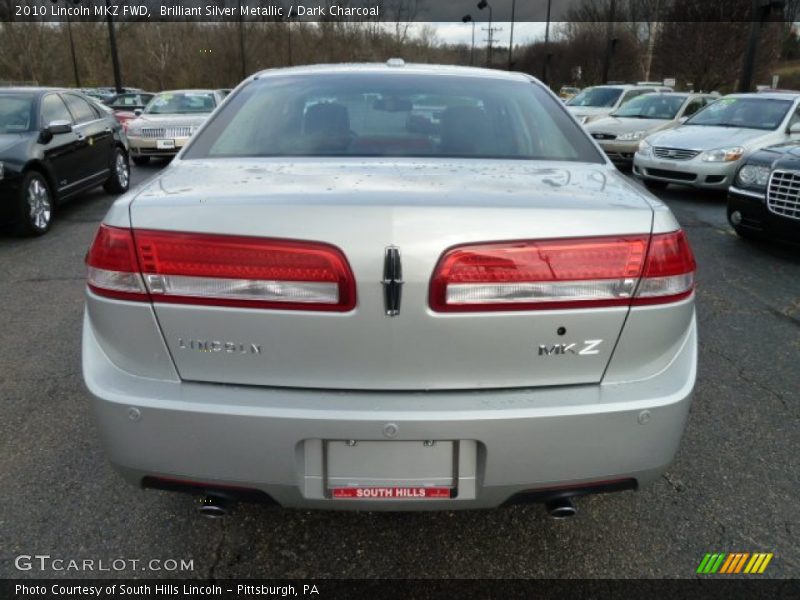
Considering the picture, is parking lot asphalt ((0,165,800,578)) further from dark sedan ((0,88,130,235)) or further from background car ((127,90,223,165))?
background car ((127,90,223,165))

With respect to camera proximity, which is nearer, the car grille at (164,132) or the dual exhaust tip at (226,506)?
the dual exhaust tip at (226,506)

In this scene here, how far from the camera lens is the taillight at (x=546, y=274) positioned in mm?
1667

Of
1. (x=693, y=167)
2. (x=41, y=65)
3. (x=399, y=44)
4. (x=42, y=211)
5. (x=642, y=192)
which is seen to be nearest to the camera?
(x=642, y=192)

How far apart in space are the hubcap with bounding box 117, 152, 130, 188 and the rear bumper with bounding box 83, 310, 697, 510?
855 cm

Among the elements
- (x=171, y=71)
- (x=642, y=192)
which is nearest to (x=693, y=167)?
(x=642, y=192)

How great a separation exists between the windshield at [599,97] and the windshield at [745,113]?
554 centimetres

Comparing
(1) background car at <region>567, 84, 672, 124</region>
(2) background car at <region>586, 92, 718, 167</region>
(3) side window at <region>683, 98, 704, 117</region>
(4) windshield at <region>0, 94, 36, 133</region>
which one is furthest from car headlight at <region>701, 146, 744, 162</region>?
(4) windshield at <region>0, 94, 36, 133</region>

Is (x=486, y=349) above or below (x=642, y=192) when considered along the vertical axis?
below

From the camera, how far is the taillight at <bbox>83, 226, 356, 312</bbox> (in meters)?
1.66

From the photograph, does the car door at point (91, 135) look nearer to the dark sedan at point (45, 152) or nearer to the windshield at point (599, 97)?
the dark sedan at point (45, 152)

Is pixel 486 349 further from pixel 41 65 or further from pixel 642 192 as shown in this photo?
pixel 41 65

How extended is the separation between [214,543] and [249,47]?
51.5 m

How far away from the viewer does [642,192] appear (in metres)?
2.02

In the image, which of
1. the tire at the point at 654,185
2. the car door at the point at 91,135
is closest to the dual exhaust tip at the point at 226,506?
the car door at the point at 91,135
